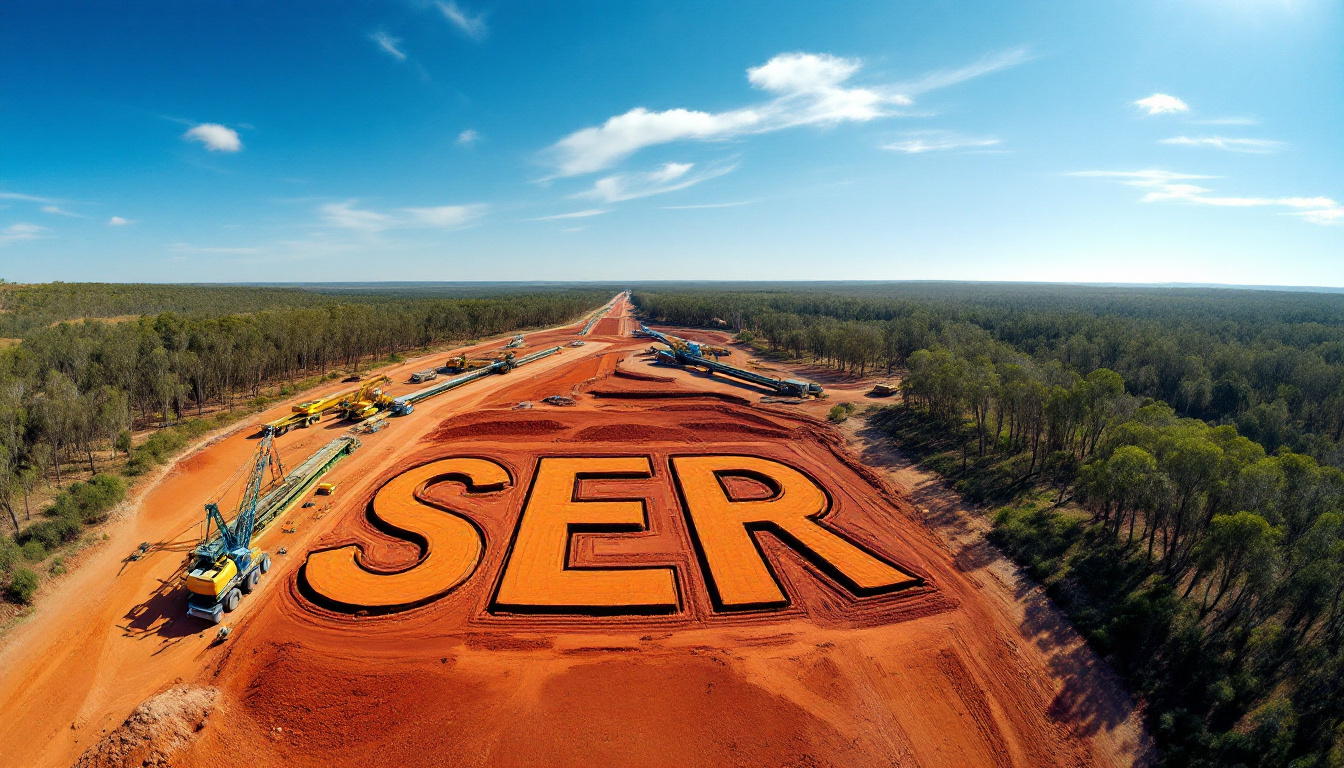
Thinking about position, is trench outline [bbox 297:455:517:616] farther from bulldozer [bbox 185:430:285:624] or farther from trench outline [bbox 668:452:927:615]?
trench outline [bbox 668:452:927:615]

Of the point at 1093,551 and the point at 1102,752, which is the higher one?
the point at 1093,551

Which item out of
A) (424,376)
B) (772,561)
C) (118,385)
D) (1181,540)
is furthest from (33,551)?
(1181,540)

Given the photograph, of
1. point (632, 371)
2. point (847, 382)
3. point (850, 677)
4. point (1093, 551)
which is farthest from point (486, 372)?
point (1093, 551)

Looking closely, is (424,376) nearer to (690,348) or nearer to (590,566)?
(690,348)

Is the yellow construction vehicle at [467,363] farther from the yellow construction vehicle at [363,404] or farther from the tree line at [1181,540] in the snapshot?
the tree line at [1181,540]

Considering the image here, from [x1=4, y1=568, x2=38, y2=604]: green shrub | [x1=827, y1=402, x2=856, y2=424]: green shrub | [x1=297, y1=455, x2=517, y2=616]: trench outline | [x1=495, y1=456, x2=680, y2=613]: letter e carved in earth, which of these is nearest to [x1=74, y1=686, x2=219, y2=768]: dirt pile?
[x1=297, y1=455, x2=517, y2=616]: trench outline

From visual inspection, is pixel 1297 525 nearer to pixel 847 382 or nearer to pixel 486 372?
pixel 847 382
